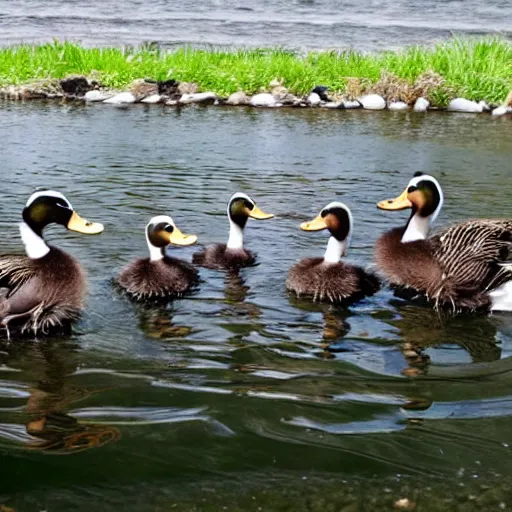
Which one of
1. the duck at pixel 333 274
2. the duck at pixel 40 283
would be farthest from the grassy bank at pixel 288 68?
the duck at pixel 40 283

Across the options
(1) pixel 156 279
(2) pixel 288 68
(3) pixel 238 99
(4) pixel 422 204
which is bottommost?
(3) pixel 238 99

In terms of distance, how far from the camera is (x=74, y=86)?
16453 mm

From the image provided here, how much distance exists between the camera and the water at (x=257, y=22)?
2155 centimetres

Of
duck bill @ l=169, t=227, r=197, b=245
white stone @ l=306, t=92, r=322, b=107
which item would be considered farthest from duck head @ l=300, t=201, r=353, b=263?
white stone @ l=306, t=92, r=322, b=107

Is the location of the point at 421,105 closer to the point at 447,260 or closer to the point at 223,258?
the point at 223,258

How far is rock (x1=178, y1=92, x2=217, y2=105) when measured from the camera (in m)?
16.1

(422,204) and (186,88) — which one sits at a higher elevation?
(422,204)

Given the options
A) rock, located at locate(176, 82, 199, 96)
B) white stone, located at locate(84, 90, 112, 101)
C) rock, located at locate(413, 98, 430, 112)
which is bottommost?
white stone, located at locate(84, 90, 112, 101)

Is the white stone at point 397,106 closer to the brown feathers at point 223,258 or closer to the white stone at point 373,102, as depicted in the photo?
the white stone at point 373,102

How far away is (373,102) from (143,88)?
162 inches

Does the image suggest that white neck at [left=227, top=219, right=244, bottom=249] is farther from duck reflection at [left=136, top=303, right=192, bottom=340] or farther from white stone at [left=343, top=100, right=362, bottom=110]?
white stone at [left=343, top=100, right=362, bottom=110]

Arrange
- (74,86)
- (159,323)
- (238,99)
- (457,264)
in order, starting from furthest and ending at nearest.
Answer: (74,86)
(238,99)
(457,264)
(159,323)

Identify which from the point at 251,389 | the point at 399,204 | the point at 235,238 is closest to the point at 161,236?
the point at 235,238

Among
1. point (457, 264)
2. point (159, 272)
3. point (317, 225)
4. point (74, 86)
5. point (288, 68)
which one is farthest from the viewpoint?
point (288, 68)
